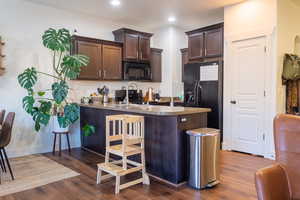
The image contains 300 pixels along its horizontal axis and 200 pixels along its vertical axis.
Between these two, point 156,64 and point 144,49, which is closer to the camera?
point 144,49

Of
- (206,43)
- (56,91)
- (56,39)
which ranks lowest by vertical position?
(56,91)

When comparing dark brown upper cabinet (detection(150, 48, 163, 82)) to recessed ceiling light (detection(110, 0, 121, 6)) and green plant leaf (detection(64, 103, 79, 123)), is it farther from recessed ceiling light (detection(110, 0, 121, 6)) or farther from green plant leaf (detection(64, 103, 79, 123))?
green plant leaf (detection(64, 103, 79, 123))

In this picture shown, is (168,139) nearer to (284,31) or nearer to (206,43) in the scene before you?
(206,43)

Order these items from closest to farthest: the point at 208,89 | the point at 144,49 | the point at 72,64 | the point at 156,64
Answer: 1. the point at 72,64
2. the point at 208,89
3. the point at 144,49
4. the point at 156,64

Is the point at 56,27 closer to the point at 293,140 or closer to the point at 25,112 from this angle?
the point at 25,112

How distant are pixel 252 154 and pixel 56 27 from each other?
14.9 ft

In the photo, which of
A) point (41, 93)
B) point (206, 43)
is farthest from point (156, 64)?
point (41, 93)

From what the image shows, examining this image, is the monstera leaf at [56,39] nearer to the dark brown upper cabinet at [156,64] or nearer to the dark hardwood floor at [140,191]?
the dark hardwood floor at [140,191]

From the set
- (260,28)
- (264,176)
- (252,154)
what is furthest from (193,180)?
(260,28)

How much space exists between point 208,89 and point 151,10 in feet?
6.72

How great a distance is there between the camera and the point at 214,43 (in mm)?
4863

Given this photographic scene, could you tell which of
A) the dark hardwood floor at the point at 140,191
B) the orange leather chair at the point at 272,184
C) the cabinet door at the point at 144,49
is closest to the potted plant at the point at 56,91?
the dark hardwood floor at the point at 140,191

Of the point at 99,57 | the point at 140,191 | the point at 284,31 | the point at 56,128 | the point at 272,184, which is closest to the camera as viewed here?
the point at 272,184

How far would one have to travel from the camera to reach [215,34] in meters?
4.84
